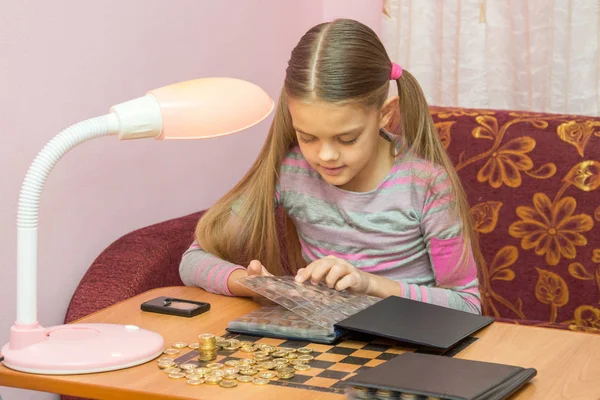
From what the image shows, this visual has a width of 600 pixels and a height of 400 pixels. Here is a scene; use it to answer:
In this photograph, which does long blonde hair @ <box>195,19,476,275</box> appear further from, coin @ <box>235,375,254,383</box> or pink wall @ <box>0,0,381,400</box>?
coin @ <box>235,375,254,383</box>

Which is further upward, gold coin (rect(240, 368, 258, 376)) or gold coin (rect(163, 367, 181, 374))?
gold coin (rect(240, 368, 258, 376))

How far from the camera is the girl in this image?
1462mm

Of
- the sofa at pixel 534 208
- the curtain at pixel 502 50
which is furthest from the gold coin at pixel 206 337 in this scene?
the curtain at pixel 502 50

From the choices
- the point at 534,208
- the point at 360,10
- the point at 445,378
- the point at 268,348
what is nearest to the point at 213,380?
the point at 268,348

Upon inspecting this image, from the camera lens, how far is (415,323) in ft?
4.04

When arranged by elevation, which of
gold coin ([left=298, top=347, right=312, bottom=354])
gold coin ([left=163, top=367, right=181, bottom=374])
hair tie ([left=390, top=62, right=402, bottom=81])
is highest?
hair tie ([left=390, top=62, right=402, bottom=81])

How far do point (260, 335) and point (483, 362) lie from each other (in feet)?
1.07

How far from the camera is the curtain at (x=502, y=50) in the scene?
230 centimetres

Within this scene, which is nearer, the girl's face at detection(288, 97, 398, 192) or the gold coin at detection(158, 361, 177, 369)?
the gold coin at detection(158, 361, 177, 369)

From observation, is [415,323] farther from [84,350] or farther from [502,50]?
[502,50]

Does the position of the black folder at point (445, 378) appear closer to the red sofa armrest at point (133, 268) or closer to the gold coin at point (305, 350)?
the gold coin at point (305, 350)

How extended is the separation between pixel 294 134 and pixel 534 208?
680 mm

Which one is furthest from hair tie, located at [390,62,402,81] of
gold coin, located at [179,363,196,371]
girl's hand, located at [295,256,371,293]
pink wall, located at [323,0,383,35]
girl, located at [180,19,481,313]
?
pink wall, located at [323,0,383,35]

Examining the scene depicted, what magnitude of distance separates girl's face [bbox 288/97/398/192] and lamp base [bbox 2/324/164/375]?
41 cm
